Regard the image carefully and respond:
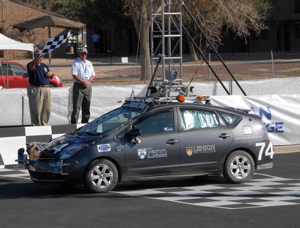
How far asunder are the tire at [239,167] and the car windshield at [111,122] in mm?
1714

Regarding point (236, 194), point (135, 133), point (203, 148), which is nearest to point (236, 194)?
point (236, 194)

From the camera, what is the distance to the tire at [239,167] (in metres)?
10.7

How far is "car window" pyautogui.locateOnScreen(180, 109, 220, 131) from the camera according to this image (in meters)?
10.6

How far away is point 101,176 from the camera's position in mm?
9797

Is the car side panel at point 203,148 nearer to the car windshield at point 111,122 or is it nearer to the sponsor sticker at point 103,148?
the car windshield at point 111,122

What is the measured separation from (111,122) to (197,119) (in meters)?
1.42

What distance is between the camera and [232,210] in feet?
27.6

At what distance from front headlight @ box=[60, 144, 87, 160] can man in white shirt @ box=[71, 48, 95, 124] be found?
560 centimetres

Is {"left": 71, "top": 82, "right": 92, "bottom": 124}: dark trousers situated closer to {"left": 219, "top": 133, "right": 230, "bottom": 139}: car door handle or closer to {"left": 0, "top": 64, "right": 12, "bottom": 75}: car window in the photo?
{"left": 219, "top": 133, "right": 230, "bottom": 139}: car door handle

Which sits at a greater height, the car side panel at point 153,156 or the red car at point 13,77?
the red car at point 13,77

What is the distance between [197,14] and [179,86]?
741 inches

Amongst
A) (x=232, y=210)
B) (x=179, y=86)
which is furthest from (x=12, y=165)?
(x=232, y=210)

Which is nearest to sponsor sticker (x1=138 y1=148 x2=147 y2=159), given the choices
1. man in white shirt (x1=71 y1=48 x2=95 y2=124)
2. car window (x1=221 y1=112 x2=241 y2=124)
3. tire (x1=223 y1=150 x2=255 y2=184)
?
tire (x1=223 y1=150 x2=255 y2=184)

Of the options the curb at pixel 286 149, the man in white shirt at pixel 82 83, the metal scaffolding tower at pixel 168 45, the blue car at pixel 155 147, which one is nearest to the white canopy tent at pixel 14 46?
the metal scaffolding tower at pixel 168 45
